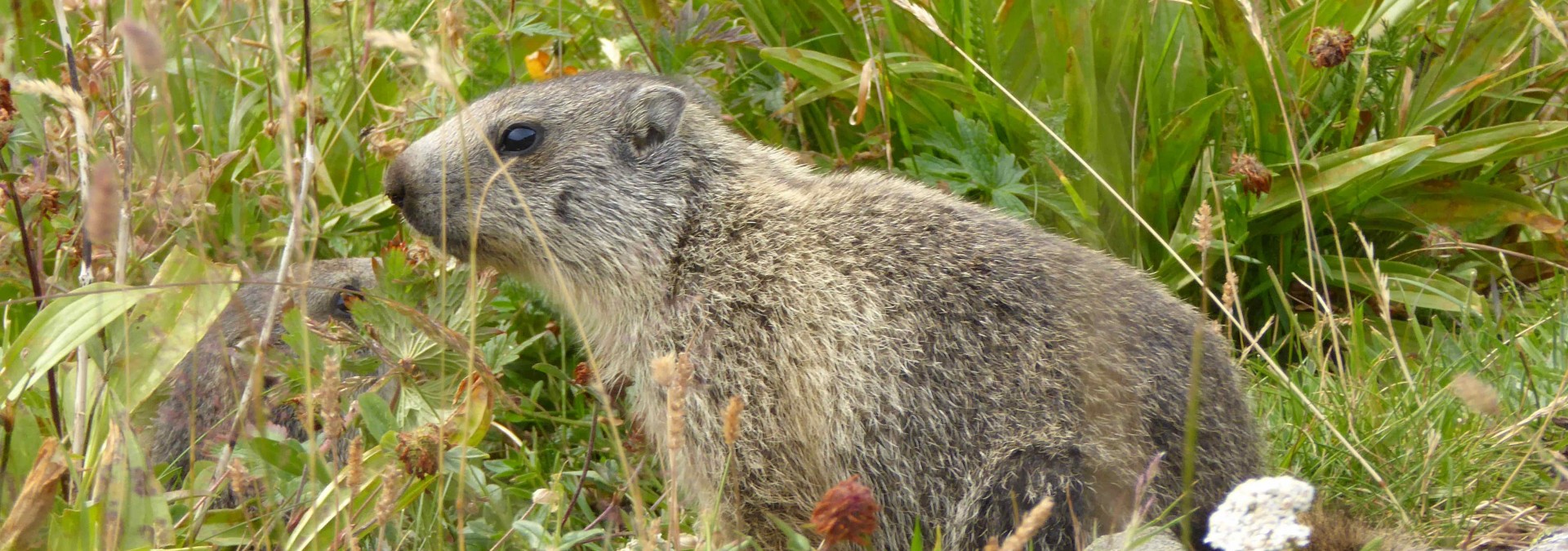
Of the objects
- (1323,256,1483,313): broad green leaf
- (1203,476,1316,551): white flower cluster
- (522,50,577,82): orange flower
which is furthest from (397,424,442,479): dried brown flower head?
(1323,256,1483,313): broad green leaf

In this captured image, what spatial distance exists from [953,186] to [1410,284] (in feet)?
5.16

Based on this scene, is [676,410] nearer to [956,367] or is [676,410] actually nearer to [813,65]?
[956,367]

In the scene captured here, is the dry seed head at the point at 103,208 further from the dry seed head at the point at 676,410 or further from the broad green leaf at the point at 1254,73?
the broad green leaf at the point at 1254,73

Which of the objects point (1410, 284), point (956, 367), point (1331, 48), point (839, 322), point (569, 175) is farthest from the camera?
point (1410, 284)

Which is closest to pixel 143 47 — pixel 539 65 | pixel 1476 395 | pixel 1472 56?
pixel 1476 395

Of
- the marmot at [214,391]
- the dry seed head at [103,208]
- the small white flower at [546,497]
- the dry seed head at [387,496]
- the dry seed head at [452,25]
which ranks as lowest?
the marmot at [214,391]

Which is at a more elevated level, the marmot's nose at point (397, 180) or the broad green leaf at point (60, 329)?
the marmot's nose at point (397, 180)

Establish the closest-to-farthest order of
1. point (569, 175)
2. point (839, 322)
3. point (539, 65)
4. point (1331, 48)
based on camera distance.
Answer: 1. point (839, 322)
2. point (569, 175)
3. point (1331, 48)
4. point (539, 65)

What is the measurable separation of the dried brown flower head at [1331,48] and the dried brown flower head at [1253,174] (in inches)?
13.8

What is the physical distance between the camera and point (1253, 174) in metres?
4.07

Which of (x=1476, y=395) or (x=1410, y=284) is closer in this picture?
(x=1476, y=395)

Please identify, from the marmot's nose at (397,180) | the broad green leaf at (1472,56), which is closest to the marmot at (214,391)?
the marmot's nose at (397,180)

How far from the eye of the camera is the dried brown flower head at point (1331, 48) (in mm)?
4062

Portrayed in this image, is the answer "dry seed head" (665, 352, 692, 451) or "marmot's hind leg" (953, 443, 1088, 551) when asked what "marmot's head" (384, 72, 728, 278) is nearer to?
"marmot's hind leg" (953, 443, 1088, 551)
